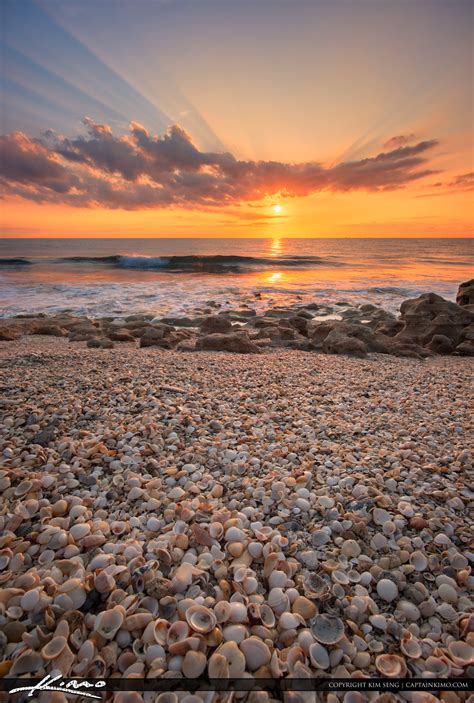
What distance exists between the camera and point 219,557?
5.92 ft

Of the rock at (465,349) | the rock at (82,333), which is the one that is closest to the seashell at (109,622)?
the rock at (82,333)

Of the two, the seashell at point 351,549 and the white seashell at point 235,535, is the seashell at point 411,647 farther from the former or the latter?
the white seashell at point 235,535

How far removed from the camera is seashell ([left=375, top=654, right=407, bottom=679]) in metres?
1.33

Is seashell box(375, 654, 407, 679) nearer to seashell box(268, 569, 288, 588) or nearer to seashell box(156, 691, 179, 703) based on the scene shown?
seashell box(268, 569, 288, 588)

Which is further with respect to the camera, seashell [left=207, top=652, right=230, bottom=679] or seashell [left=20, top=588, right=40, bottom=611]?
seashell [left=20, top=588, right=40, bottom=611]

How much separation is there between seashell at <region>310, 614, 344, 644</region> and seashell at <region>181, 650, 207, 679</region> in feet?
1.62

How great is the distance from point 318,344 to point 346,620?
256 inches

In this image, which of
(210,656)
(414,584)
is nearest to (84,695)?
(210,656)

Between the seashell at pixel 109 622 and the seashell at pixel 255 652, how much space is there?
53 cm

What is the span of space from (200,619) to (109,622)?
0.39 metres

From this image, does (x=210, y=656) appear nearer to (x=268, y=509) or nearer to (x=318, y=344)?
(x=268, y=509)

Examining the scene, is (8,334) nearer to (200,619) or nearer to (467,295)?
(200,619)

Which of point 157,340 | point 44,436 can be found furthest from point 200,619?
point 157,340

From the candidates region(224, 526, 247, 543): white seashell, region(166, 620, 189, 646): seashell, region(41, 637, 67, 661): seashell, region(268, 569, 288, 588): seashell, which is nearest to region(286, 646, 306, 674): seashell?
region(268, 569, 288, 588): seashell
